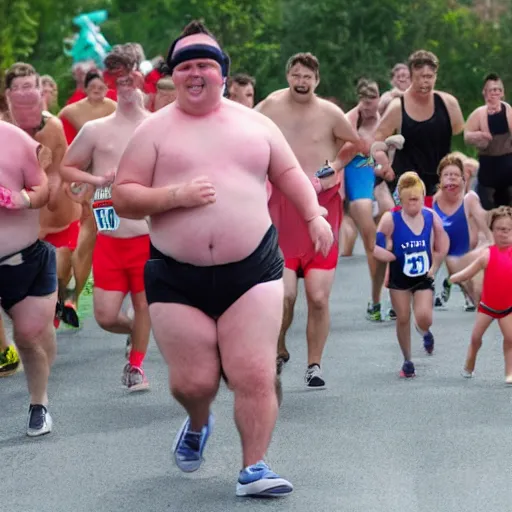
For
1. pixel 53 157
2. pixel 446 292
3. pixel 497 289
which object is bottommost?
pixel 446 292

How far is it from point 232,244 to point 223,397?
295 centimetres

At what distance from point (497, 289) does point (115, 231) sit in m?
2.35

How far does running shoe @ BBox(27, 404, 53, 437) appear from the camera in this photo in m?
9.34

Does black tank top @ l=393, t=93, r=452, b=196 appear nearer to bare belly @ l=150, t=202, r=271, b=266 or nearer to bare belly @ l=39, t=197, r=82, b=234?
bare belly @ l=39, t=197, r=82, b=234

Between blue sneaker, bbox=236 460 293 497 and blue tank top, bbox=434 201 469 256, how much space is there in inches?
270

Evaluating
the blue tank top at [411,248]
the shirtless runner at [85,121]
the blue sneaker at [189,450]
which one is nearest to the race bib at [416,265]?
the blue tank top at [411,248]

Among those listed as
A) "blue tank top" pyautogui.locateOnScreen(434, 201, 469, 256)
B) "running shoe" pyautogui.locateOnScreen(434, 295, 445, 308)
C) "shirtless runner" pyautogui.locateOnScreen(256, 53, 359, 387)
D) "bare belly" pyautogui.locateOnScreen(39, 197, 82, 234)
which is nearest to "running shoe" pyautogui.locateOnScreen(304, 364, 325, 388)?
"shirtless runner" pyautogui.locateOnScreen(256, 53, 359, 387)

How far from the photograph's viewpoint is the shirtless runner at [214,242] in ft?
25.0

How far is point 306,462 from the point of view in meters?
8.47

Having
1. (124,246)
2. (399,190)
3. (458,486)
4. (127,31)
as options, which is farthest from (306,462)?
(127,31)

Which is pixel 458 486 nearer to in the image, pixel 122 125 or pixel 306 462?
pixel 306 462

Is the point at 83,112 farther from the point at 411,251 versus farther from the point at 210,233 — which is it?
the point at 210,233

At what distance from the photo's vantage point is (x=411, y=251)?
11742mm

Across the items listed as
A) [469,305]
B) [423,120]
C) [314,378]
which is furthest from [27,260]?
[469,305]
